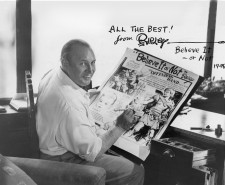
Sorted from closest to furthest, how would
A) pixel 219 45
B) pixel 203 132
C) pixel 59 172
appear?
1. pixel 59 172
2. pixel 203 132
3. pixel 219 45

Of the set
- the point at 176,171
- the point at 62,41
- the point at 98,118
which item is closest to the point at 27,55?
the point at 62,41

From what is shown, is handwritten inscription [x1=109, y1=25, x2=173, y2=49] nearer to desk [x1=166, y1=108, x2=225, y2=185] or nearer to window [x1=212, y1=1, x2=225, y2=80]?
window [x1=212, y1=1, x2=225, y2=80]

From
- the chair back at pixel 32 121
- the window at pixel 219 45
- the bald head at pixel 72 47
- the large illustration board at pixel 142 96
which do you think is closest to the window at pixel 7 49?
the chair back at pixel 32 121

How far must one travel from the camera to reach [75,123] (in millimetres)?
1084

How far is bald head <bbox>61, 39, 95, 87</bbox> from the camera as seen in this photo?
1.20m

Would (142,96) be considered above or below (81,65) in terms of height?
below

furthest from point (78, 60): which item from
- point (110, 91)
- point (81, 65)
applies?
point (110, 91)

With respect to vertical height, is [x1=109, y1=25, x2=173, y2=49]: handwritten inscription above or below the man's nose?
above

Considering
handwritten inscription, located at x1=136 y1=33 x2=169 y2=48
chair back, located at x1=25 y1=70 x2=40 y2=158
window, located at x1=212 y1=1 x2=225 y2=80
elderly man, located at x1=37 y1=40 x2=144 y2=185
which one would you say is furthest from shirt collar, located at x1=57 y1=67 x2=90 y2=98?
window, located at x1=212 y1=1 x2=225 y2=80

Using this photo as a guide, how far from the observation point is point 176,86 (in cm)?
122

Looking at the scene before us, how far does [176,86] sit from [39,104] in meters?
0.54

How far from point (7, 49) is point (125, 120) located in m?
0.59

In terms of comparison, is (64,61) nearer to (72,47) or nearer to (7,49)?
(72,47)

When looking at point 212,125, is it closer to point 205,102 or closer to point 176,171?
point 176,171
